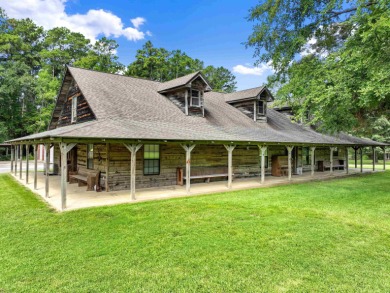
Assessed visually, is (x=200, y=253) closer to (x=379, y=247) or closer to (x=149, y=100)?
(x=379, y=247)

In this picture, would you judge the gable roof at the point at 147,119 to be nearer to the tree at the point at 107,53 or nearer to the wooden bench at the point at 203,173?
the wooden bench at the point at 203,173

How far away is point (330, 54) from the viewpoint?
40.5ft

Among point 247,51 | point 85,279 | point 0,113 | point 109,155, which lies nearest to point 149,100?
point 109,155

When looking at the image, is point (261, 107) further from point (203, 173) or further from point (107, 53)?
point (107, 53)

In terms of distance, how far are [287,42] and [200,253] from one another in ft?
Answer: 38.8

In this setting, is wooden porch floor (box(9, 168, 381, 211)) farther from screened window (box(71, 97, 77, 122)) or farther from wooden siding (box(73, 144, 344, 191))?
screened window (box(71, 97, 77, 122))

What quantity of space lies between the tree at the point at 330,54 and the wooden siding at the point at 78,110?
9.43 meters

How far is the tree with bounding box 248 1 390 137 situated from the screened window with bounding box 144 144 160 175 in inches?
289

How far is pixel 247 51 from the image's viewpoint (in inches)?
595

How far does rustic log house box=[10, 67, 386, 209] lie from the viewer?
1078cm

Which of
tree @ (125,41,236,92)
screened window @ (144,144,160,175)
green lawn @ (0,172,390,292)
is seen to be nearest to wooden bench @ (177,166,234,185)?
screened window @ (144,144,160,175)

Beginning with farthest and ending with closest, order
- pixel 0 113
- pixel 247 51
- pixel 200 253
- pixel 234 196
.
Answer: pixel 0 113 → pixel 247 51 → pixel 234 196 → pixel 200 253

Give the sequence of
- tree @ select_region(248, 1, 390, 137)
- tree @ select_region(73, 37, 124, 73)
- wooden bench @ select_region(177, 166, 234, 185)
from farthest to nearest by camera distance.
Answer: tree @ select_region(73, 37, 124, 73), wooden bench @ select_region(177, 166, 234, 185), tree @ select_region(248, 1, 390, 137)

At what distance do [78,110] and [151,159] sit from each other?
17.9ft
